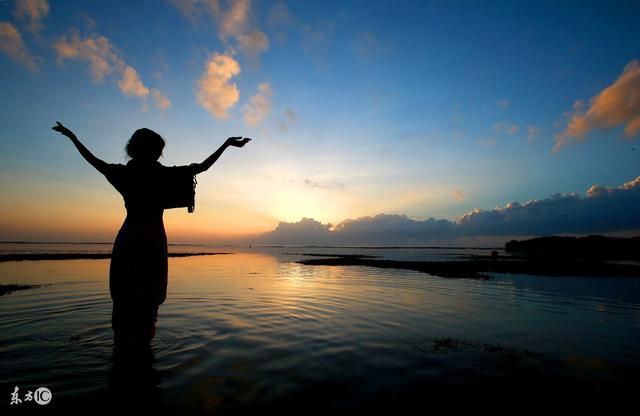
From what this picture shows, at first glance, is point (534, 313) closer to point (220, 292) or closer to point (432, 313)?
point (432, 313)

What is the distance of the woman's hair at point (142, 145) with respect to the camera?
14.3ft

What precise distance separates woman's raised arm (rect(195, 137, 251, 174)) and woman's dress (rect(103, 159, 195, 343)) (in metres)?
0.13

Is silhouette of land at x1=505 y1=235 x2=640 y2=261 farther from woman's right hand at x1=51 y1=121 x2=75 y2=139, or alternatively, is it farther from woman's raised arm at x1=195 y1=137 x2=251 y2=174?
woman's right hand at x1=51 y1=121 x2=75 y2=139

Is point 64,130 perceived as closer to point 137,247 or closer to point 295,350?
point 137,247

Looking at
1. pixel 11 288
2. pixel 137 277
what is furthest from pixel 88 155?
pixel 11 288

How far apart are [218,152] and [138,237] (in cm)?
164

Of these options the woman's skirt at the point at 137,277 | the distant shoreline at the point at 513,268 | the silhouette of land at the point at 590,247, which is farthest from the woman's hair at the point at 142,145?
the silhouette of land at the point at 590,247

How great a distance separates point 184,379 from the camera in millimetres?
4898

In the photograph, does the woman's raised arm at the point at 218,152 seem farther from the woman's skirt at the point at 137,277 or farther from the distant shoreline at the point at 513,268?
the distant shoreline at the point at 513,268

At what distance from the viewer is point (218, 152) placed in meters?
4.61

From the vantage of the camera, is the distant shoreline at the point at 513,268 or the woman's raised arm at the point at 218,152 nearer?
the woman's raised arm at the point at 218,152

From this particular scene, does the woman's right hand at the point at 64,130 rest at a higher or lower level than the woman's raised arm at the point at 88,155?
higher

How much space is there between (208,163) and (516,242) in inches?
6050

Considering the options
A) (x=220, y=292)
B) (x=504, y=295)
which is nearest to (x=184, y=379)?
(x=220, y=292)
